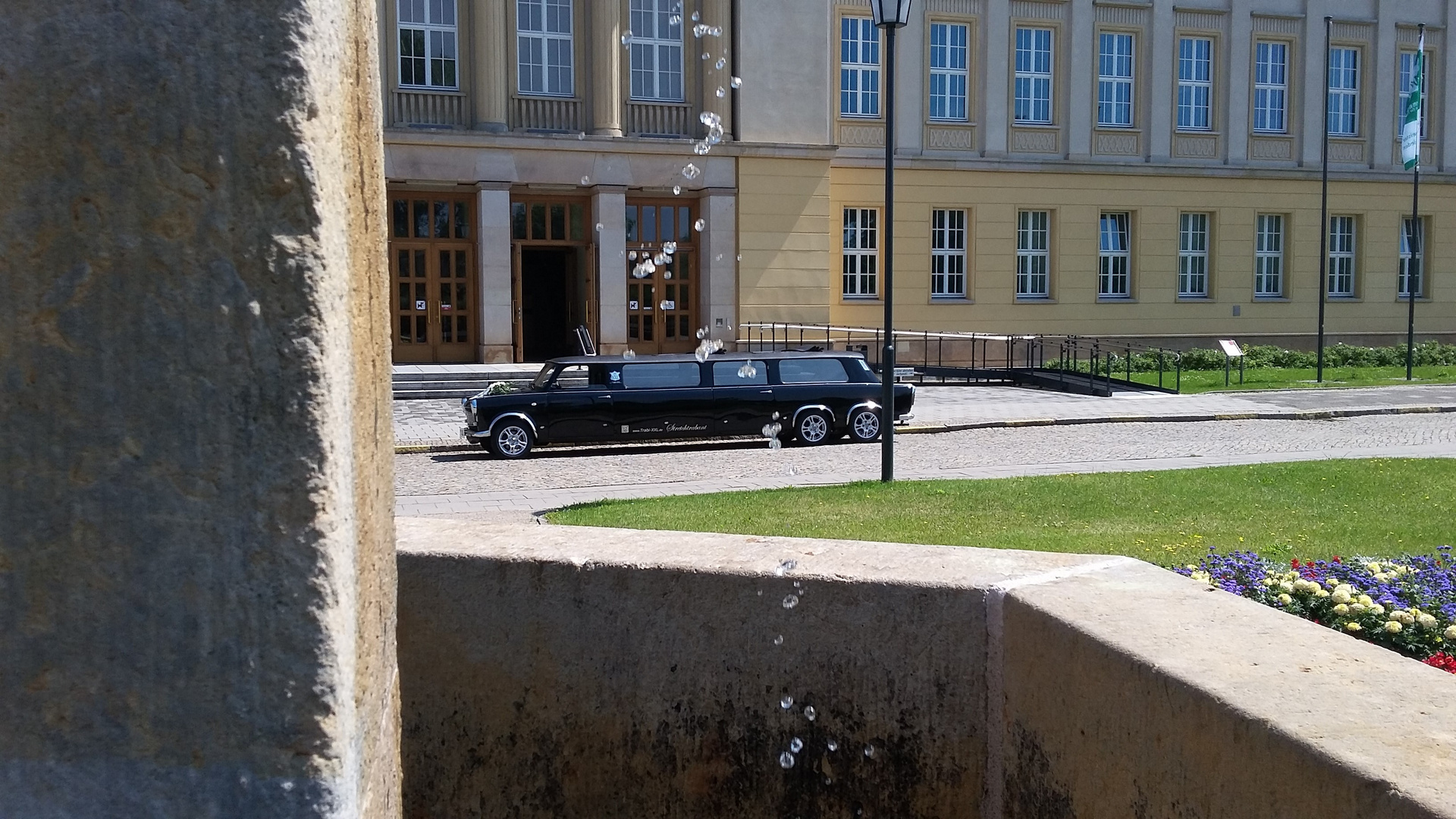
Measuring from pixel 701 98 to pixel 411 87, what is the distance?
684cm

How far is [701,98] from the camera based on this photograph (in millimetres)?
31453

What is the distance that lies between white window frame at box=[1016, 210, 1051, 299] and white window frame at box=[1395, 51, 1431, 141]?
11.6 metres

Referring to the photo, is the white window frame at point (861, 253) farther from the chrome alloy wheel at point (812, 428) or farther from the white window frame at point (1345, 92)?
the chrome alloy wheel at point (812, 428)

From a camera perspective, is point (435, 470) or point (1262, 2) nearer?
point (435, 470)

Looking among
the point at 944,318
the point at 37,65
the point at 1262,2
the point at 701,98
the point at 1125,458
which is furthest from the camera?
the point at 1262,2

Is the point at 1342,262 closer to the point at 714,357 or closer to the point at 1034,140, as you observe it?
the point at 1034,140

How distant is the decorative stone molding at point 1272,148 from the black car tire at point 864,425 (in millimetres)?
23163

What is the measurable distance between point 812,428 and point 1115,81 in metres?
21.7

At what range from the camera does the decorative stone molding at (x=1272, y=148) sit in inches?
1460

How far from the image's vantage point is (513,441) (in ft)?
58.1

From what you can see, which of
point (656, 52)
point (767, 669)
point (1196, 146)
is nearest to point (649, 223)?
point (656, 52)

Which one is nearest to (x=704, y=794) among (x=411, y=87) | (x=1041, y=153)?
(x=411, y=87)

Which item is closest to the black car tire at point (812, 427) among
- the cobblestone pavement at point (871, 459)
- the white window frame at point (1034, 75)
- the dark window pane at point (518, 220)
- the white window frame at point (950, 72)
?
the cobblestone pavement at point (871, 459)

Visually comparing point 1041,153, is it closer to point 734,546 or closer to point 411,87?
point 411,87
